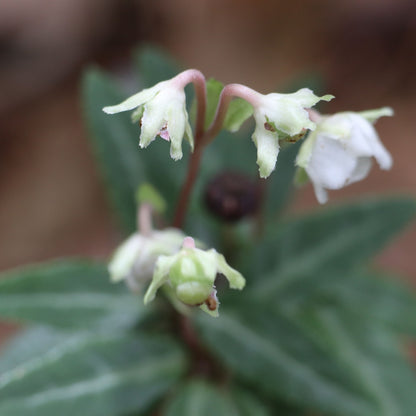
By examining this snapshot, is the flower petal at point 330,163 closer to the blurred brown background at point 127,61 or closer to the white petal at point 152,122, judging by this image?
the white petal at point 152,122

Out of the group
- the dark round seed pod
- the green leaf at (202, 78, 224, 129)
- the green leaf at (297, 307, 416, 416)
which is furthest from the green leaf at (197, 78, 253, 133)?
the green leaf at (297, 307, 416, 416)

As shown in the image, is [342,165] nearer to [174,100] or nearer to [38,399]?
[174,100]

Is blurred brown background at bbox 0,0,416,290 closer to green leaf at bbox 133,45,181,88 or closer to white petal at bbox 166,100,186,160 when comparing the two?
green leaf at bbox 133,45,181,88

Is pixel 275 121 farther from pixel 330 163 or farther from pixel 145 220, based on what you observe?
pixel 145 220

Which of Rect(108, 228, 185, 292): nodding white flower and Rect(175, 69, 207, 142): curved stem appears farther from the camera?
Rect(108, 228, 185, 292): nodding white flower

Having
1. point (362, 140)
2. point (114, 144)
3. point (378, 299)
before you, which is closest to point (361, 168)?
point (362, 140)

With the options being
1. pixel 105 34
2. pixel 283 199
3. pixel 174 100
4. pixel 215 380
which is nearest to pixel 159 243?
pixel 174 100

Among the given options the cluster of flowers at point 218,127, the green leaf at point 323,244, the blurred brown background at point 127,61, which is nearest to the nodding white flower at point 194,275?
the cluster of flowers at point 218,127

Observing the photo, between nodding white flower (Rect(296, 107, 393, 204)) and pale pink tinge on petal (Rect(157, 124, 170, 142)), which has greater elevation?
pale pink tinge on petal (Rect(157, 124, 170, 142))
